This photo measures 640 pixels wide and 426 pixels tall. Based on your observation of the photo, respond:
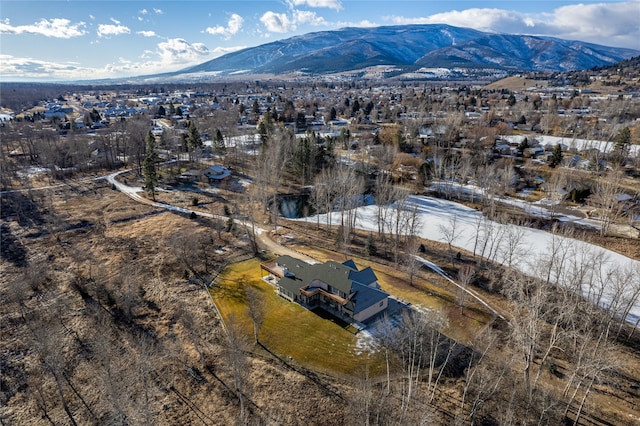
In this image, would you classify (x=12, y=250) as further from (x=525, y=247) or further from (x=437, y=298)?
(x=525, y=247)

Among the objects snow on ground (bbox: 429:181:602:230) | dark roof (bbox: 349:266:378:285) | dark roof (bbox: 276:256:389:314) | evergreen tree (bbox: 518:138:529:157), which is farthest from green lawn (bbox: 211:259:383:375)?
evergreen tree (bbox: 518:138:529:157)

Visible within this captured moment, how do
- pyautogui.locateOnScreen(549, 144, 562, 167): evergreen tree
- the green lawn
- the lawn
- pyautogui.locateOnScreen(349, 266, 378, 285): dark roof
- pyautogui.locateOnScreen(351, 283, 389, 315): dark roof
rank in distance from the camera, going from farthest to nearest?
pyautogui.locateOnScreen(549, 144, 562, 167): evergreen tree
pyautogui.locateOnScreen(349, 266, 378, 285): dark roof
pyautogui.locateOnScreen(351, 283, 389, 315): dark roof
the lawn
the green lawn

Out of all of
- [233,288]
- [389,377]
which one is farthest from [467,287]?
[233,288]

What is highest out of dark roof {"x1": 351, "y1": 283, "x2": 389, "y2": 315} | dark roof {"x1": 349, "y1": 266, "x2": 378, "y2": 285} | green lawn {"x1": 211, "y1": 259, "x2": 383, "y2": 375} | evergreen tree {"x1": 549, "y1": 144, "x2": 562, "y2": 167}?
evergreen tree {"x1": 549, "y1": 144, "x2": 562, "y2": 167}

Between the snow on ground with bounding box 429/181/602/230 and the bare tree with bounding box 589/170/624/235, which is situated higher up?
the bare tree with bounding box 589/170/624/235

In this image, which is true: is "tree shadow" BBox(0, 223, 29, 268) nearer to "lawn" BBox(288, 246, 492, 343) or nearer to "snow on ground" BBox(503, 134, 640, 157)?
"lawn" BBox(288, 246, 492, 343)

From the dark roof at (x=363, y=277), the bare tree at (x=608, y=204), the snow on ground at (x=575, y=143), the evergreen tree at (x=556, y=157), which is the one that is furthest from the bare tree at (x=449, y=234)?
the snow on ground at (x=575, y=143)
